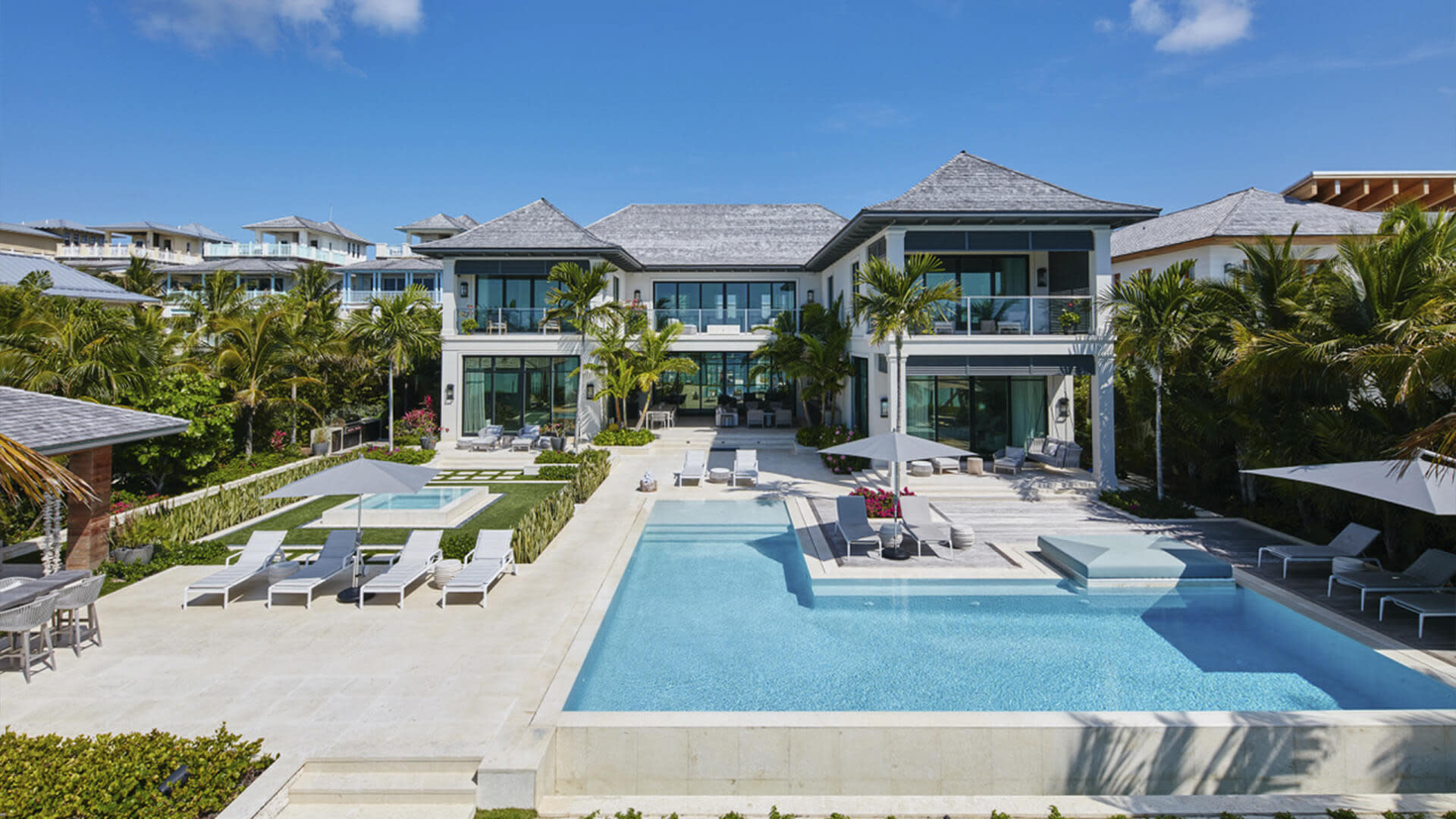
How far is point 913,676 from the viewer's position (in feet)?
26.8

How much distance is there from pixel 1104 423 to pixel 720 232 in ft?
59.6

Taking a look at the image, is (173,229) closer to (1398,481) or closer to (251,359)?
(251,359)

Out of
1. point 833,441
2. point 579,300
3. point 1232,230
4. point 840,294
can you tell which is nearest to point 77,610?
point 579,300

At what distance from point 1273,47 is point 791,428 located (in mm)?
17742

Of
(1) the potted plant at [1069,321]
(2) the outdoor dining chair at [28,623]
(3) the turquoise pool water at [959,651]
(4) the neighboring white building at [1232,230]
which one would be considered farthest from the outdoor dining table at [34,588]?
(4) the neighboring white building at [1232,230]

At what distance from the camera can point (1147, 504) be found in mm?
15109

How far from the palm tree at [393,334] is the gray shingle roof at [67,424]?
10.1 metres

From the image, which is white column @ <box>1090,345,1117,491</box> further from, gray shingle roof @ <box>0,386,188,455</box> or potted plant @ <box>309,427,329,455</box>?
potted plant @ <box>309,427,329,455</box>

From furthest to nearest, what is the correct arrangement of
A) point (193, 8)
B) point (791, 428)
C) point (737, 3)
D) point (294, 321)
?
point (791, 428) < point (294, 321) < point (737, 3) < point (193, 8)

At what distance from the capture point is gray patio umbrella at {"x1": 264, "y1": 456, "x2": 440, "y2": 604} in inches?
408

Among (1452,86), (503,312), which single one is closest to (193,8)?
(503,312)

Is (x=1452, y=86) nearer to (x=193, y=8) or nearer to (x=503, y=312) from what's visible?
(x=503, y=312)

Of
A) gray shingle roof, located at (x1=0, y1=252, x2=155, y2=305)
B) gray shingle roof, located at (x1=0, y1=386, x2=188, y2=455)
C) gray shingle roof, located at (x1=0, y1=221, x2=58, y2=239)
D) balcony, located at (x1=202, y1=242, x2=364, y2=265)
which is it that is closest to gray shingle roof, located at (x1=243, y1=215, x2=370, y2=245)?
balcony, located at (x1=202, y1=242, x2=364, y2=265)

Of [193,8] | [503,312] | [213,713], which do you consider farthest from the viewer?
[503,312]
